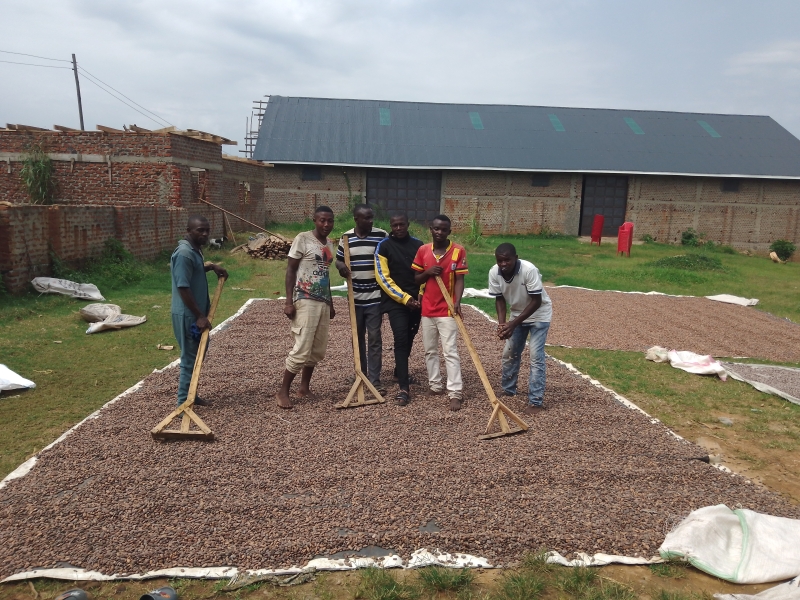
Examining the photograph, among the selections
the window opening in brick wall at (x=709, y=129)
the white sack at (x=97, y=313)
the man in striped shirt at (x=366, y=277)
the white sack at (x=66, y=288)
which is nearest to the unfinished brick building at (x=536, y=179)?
the window opening in brick wall at (x=709, y=129)

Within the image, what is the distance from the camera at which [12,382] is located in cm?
563

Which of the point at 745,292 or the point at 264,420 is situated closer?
the point at 264,420

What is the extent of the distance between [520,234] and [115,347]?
64.3 feet

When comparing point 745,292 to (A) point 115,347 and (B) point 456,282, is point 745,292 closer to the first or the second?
(B) point 456,282

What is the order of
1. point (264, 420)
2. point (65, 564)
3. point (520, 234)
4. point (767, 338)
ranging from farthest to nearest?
point (520, 234) < point (767, 338) < point (264, 420) < point (65, 564)

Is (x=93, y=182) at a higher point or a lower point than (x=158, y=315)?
higher

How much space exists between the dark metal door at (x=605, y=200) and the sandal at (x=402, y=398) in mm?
21709

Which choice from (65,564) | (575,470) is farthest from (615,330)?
(65,564)

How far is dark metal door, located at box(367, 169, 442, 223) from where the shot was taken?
2456 cm

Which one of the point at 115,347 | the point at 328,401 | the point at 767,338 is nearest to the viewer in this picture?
the point at 328,401

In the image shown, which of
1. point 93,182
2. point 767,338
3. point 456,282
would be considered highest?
point 93,182

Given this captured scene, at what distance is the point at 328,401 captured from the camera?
516 centimetres

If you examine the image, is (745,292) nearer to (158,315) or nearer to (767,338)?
(767,338)

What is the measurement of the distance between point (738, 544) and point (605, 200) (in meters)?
23.7
